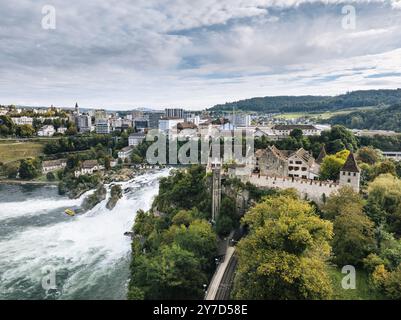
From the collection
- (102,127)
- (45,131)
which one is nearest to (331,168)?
(45,131)

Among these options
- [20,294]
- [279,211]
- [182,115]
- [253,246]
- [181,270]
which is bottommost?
[20,294]

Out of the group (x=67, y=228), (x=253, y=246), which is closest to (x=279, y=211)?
(x=253, y=246)

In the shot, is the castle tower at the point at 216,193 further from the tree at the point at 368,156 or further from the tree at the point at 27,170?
the tree at the point at 27,170

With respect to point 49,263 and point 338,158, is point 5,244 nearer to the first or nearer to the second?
point 49,263

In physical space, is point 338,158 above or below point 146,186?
above

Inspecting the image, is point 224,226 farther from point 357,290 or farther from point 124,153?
point 124,153
